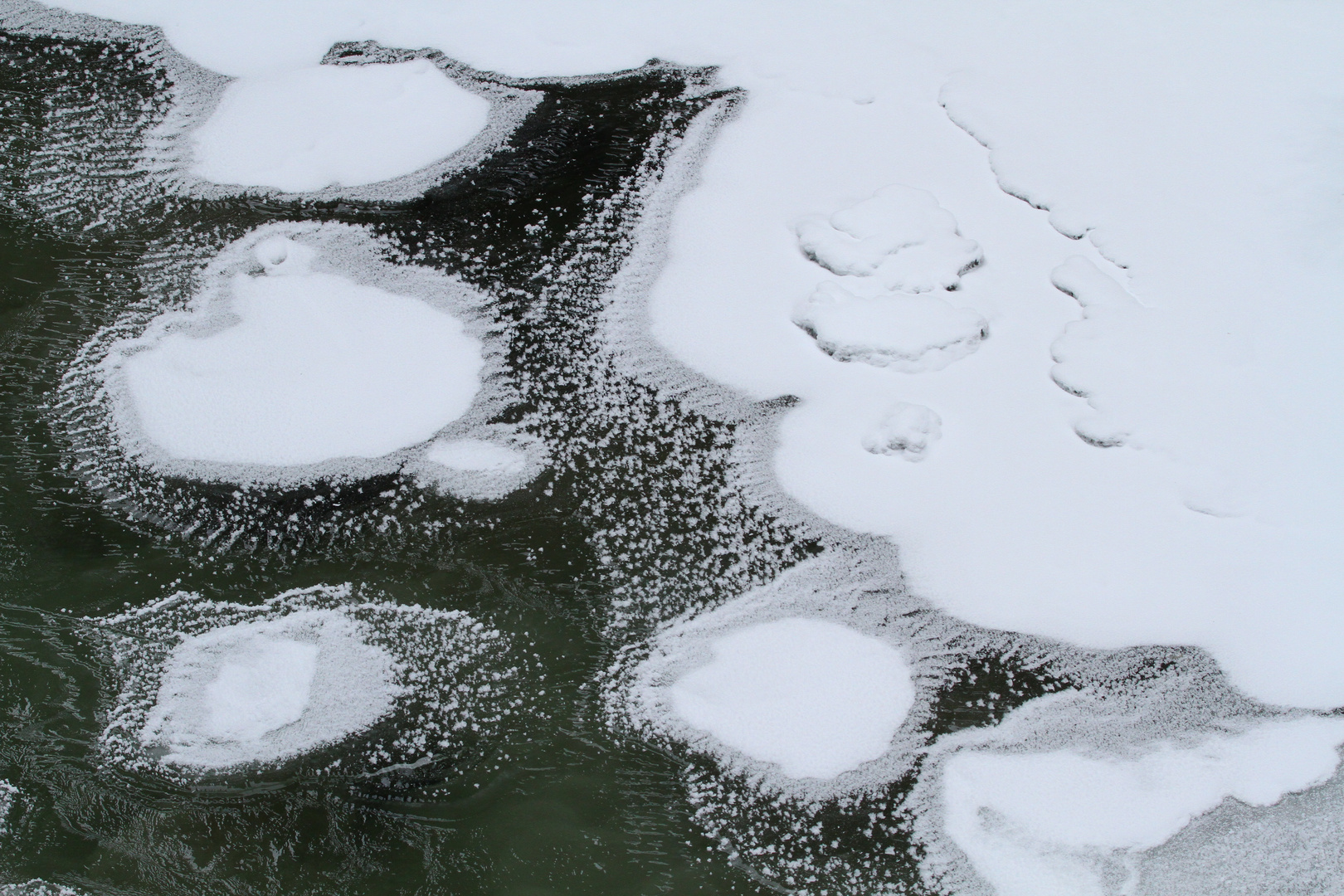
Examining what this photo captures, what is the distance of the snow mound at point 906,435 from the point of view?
1.97 meters

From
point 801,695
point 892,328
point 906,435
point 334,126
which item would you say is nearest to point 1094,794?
point 801,695

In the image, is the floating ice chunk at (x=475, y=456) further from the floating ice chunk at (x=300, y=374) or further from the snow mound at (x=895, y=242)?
the snow mound at (x=895, y=242)

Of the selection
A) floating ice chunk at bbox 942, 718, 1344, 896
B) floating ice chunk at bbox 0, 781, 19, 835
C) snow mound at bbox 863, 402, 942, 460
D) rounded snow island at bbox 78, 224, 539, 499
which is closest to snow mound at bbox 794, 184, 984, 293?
snow mound at bbox 863, 402, 942, 460

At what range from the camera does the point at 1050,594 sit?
1774mm

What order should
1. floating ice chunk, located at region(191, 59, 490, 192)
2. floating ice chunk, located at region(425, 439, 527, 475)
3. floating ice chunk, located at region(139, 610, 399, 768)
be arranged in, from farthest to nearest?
floating ice chunk, located at region(191, 59, 490, 192) < floating ice chunk, located at region(425, 439, 527, 475) < floating ice chunk, located at region(139, 610, 399, 768)

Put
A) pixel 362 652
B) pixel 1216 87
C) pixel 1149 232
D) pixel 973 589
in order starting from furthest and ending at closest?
1. pixel 1216 87
2. pixel 1149 232
3. pixel 973 589
4. pixel 362 652

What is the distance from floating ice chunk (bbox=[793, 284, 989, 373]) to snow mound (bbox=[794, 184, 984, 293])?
77 mm

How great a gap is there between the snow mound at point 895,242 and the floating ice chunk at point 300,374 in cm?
87

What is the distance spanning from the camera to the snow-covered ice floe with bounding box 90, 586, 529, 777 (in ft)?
5.17

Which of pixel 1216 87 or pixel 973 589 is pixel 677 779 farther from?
pixel 1216 87

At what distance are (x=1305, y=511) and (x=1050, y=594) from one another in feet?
1.86

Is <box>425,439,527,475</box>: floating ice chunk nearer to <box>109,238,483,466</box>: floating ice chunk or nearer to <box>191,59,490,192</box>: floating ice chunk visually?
<box>109,238,483,466</box>: floating ice chunk

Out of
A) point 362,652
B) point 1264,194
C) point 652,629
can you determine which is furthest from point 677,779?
point 1264,194

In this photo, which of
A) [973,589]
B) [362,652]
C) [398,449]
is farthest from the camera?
[398,449]
